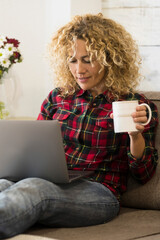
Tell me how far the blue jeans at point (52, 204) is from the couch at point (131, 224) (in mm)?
29

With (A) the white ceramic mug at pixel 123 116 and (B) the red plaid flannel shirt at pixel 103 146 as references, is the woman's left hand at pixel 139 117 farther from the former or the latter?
(B) the red plaid flannel shirt at pixel 103 146

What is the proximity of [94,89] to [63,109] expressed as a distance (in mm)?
154

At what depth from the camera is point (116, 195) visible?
176cm

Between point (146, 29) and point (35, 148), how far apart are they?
1.67 meters

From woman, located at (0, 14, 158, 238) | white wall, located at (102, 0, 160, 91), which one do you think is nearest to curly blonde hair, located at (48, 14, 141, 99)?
woman, located at (0, 14, 158, 238)

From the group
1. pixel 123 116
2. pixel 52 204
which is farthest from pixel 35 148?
pixel 123 116

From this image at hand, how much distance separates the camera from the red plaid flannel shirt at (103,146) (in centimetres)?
177

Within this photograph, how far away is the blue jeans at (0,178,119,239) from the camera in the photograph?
1.40 meters

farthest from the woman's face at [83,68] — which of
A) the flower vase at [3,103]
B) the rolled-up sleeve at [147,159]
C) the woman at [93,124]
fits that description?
the flower vase at [3,103]

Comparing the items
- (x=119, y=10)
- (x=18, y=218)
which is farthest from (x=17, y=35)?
(x=18, y=218)

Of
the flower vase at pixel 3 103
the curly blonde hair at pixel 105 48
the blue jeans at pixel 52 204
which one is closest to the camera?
the blue jeans at pixel 52 204

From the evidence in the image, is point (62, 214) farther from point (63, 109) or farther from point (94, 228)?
point (63, 109)

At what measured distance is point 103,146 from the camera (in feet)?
5.85

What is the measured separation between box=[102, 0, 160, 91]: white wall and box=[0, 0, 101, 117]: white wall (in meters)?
0.20
